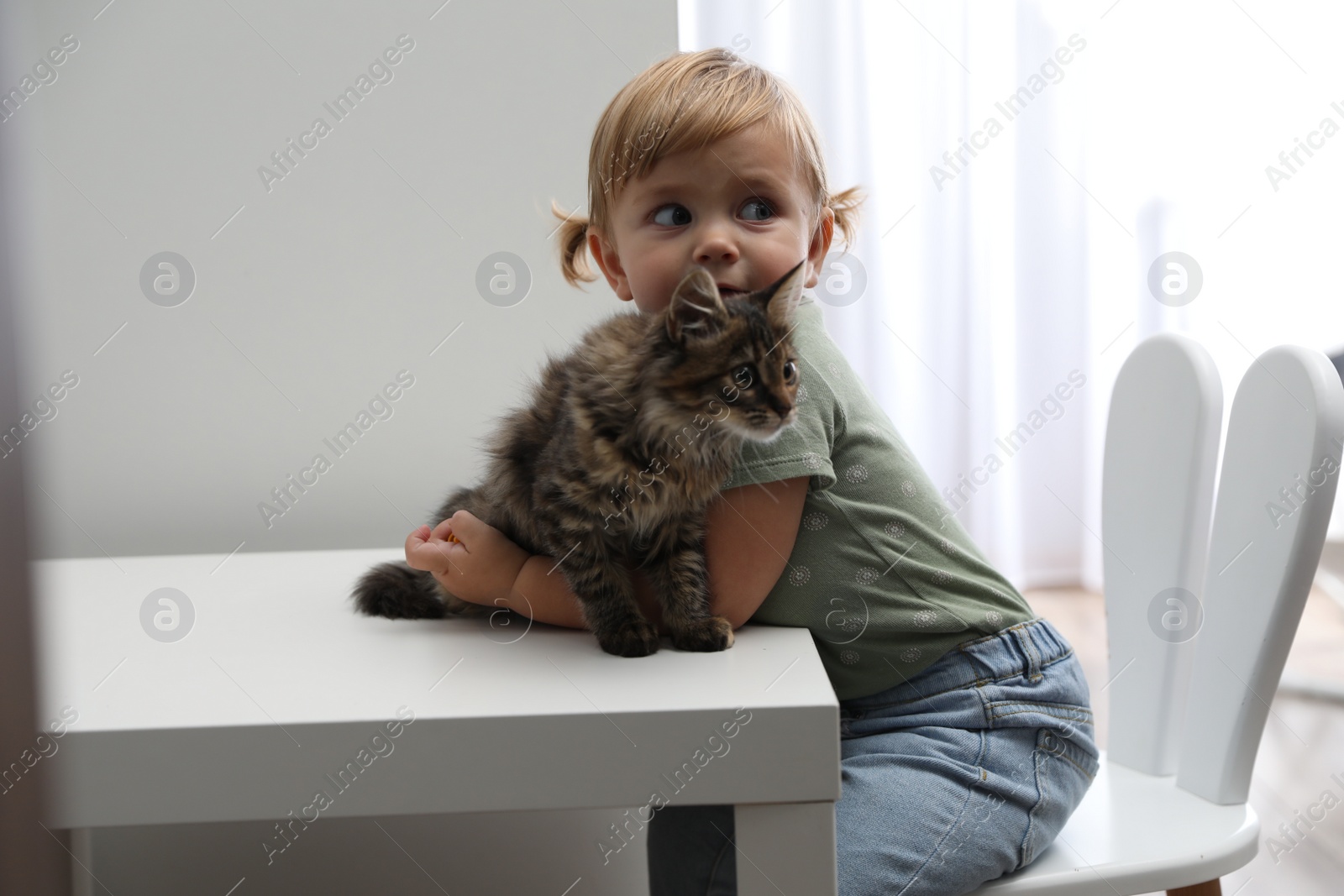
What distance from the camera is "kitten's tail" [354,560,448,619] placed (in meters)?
1.15

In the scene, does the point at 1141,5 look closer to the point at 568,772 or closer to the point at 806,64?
the point at 806,64

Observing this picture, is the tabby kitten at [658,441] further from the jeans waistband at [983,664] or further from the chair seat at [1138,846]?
the chair seat at [1138,846]

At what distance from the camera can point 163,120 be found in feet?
5.37

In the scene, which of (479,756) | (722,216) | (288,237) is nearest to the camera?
(479,756)

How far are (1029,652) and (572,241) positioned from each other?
2.93 feet

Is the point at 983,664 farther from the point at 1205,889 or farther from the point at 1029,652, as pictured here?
the point at 1205,889

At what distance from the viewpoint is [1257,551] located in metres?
1.06

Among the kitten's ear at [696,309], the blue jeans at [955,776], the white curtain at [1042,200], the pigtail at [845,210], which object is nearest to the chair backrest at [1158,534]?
the blue jeans at [955,776]


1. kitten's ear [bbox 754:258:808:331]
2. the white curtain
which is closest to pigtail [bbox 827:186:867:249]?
kitten's ear [bbox 754:258:808:331]

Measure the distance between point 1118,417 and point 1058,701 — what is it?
0.43m

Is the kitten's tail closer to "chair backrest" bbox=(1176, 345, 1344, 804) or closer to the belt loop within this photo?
the belt loop

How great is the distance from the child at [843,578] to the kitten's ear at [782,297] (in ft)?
0.42

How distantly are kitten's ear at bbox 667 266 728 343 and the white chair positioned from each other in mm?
626

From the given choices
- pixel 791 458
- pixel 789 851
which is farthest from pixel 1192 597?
pixel 789 851
